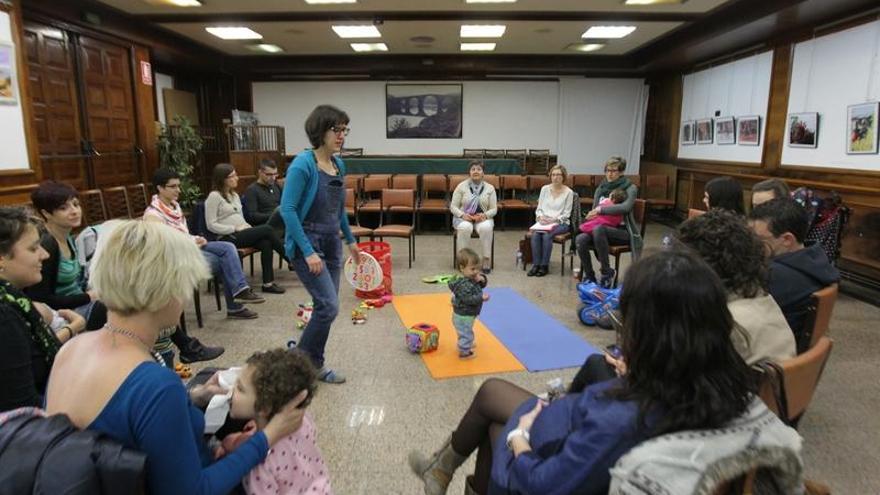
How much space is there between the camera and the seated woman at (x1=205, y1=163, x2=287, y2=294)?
4566mm

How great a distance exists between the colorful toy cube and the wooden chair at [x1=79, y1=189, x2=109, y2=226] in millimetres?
3555

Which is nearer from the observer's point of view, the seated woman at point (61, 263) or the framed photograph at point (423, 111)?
the seated woman at point (61, 263)

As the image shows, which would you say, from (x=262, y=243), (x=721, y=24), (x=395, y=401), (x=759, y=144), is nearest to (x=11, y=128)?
(x=262, y=243)

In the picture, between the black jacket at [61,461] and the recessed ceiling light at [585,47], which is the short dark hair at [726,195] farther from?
the recessed ceiling light at [585,47]

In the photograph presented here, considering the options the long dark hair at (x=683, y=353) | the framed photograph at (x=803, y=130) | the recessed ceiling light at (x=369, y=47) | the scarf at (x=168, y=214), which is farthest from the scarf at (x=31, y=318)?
the recessed ceiling light at (x=369, y=47)

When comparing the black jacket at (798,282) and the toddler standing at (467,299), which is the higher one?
the black jacket at (798,282)

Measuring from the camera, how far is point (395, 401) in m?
2.85

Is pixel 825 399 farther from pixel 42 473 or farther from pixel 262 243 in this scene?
pixel 262 243

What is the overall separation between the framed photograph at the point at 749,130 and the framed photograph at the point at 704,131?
79 cm

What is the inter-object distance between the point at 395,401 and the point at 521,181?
623 centimetres

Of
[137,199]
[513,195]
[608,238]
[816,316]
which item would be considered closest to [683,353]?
[816,316]

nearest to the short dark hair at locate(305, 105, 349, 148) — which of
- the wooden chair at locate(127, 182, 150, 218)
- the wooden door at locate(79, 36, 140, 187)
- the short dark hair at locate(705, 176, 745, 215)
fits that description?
the short dark hair at locate(705, 176, 745, 215)

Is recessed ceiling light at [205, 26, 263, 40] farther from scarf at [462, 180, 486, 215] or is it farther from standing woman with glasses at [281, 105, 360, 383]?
standing woman with glasses at [281, 105, 360, 383]

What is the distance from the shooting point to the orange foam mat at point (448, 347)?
10.7 feet
